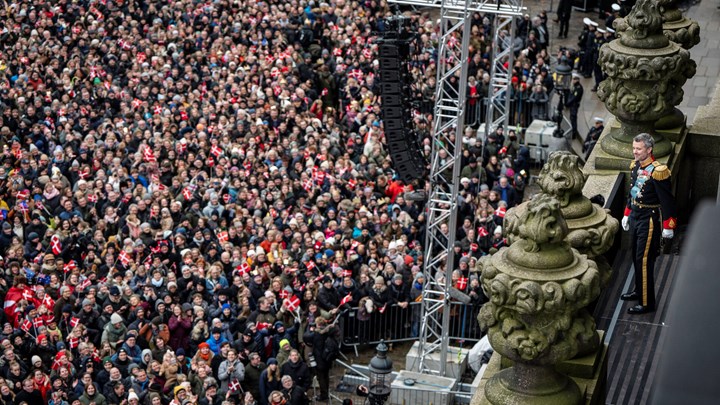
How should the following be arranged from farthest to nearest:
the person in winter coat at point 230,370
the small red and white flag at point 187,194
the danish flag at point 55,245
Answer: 1. the small red and white flag at point 187,194
2. the danish flag at point 55,245
3. the person in winter coat at point 230,370

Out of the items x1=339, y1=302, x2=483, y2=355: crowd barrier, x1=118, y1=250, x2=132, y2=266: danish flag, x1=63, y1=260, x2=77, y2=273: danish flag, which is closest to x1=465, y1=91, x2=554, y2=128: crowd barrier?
x1=339, y1=302, x2=483, y2=355: crowd barrier

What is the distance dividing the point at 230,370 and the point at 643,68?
10982 mm

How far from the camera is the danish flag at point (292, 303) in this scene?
20.9 m

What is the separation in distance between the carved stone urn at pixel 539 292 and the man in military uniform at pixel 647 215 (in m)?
3.57

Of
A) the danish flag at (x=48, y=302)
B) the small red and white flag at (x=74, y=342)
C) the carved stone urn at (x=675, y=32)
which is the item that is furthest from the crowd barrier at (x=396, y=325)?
the carved stone urn at (x=675, y=32)

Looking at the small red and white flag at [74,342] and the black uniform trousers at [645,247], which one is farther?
the small red and white flag at [74,342]

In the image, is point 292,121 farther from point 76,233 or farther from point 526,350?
point 526,350

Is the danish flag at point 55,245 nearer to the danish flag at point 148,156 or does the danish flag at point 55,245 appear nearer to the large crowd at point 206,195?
the large crowd at point 206,195

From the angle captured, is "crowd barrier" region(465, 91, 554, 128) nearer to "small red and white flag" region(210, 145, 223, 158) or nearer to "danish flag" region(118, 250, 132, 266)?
"small red and white flag" region(210, 145, 223, 158)

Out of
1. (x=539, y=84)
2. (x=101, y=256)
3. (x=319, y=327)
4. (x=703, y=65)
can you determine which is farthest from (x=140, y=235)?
(x=703, y=65)

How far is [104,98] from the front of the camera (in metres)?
31.5

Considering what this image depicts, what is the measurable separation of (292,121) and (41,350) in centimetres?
1144

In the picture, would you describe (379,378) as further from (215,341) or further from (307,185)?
(307,185)

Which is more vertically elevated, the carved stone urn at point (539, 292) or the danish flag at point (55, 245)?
the carved stone urn at point (539, 292)
